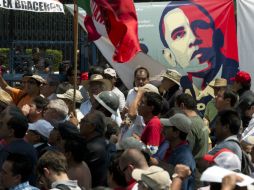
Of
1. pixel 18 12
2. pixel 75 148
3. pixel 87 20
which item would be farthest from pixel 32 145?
pixel 18 12

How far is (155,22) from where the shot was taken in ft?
46.9

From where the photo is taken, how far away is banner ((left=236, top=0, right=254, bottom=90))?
1375 cm

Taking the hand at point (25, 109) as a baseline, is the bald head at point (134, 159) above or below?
above

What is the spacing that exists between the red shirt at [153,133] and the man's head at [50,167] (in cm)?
236

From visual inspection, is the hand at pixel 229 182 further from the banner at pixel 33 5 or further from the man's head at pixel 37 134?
the banner at pixel 33 5

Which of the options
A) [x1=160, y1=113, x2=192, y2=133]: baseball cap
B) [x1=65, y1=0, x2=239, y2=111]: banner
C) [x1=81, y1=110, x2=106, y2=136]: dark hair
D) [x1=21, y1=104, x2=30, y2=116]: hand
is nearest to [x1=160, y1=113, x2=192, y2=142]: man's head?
[x1=160, y1=113, x2=192, y2=133]: baseball cap

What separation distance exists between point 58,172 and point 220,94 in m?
4.36

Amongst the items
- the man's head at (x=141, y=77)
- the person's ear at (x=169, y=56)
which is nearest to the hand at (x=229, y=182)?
the man's head at (x=141, y=77)

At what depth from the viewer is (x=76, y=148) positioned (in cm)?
823

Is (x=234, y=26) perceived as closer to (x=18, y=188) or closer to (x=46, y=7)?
(x=46, y=7)

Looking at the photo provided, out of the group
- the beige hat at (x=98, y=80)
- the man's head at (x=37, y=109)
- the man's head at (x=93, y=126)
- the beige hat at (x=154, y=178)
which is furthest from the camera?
the beige hat at (x=98, y=80)

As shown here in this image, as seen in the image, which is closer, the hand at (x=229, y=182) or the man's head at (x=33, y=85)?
the hand at (x=229, y=182)

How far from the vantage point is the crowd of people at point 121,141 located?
715 cm

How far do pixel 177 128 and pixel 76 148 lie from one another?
102 centimetres
